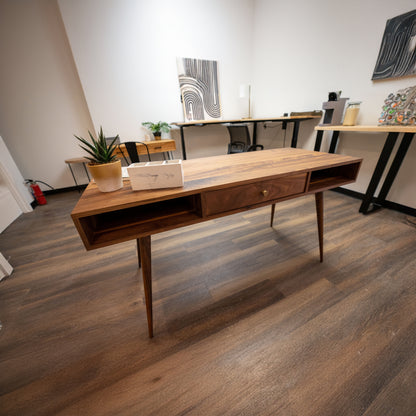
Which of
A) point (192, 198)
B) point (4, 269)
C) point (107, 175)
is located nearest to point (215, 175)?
point (192, 198)

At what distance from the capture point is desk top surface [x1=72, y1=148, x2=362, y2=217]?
0.61m

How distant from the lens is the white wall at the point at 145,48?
2.41 m

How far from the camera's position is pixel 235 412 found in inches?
25.9

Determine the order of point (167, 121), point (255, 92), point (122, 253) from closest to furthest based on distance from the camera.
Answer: point (122, 253), point (167, 121), point (255, 92)

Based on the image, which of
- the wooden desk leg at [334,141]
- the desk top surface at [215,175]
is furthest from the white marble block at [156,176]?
the wooden desk leg at [334,141]

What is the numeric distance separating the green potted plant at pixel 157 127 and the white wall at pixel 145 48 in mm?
112

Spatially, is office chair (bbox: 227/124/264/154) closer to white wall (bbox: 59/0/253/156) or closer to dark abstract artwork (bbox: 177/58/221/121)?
dark abstract artwork (bbox: 177/58/221/121)

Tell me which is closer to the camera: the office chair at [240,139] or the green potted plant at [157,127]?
the office chair at [240,139]

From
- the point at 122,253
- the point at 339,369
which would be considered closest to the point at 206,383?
the point at 339,369

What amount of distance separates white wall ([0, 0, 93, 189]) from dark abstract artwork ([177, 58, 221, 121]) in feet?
5.36

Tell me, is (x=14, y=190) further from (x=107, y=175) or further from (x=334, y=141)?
(x=334, y=141)

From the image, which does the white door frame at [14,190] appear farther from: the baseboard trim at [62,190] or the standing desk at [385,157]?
the standing desk at [385,157]

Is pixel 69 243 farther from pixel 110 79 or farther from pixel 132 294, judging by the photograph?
pixel 110 79

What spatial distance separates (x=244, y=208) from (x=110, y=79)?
10.4 ft
